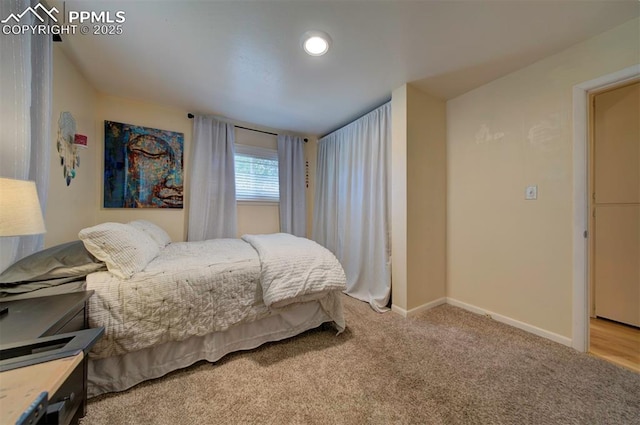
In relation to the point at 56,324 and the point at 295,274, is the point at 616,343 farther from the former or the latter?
the point at 56,324

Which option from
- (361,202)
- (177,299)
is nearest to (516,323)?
(361,202)

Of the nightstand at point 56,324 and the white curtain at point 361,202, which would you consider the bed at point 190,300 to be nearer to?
the nightstand at point 56,324

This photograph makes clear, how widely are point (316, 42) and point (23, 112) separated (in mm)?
1769

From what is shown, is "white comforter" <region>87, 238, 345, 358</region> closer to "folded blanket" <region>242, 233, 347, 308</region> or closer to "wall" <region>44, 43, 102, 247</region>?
"folded blanket" <region>242, 233, 347, 308</region>

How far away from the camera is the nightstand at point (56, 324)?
0.65m

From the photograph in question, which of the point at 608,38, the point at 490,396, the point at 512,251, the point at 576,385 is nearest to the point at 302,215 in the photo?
the point at 512,251

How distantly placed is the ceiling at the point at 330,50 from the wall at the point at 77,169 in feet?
0.48

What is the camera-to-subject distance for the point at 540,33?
1629 mm

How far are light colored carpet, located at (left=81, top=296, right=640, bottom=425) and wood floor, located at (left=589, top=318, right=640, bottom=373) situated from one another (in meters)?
0.17

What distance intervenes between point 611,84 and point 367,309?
264cm

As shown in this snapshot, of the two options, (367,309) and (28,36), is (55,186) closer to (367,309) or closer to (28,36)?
(28,36)

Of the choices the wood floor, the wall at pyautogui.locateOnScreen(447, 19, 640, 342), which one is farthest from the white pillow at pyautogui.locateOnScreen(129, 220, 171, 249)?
the wood floor

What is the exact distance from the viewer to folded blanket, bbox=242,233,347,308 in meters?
1.62

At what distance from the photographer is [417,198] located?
94.2 inches
